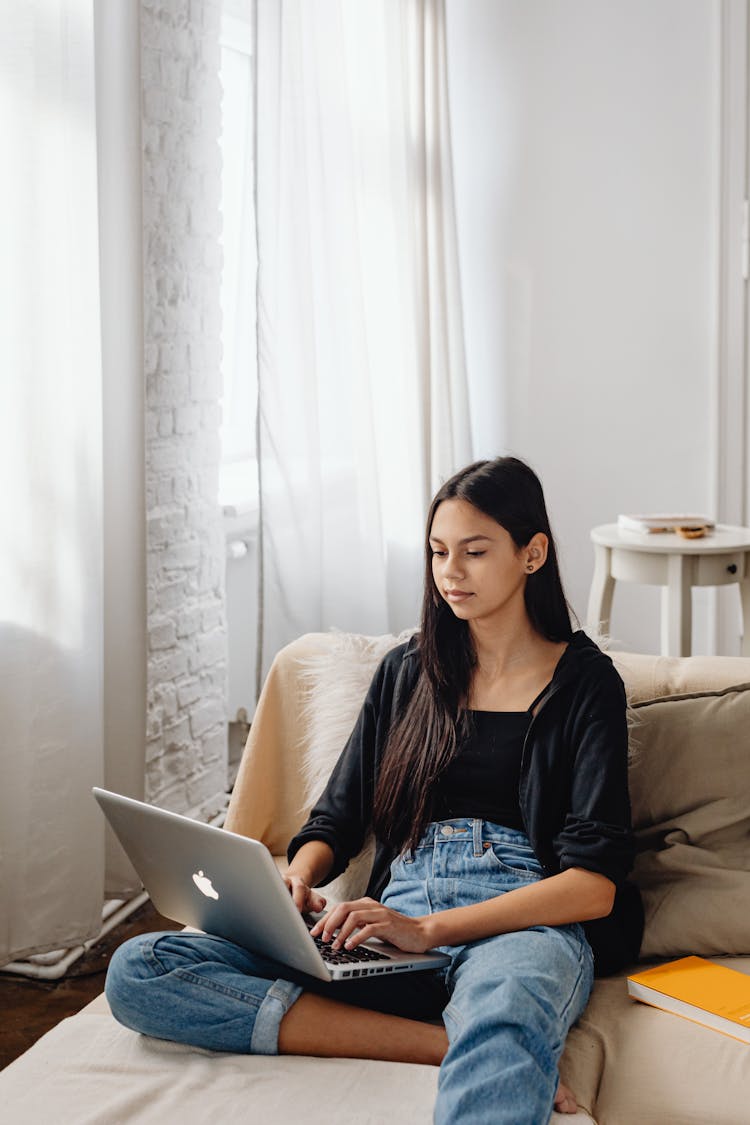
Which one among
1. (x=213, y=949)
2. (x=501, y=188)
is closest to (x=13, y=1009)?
(x=213, y=949)

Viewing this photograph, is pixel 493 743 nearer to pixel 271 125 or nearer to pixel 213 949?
pixel 213 949

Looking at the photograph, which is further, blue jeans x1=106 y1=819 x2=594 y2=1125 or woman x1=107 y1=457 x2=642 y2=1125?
woman x1=107 y1=457 x2=642 y2=1125

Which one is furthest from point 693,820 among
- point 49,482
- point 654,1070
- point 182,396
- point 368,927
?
point 182,396

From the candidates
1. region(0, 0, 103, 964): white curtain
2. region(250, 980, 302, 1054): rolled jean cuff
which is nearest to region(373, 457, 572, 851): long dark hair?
region(250, 980, 302, 1054): rolled jean cuff

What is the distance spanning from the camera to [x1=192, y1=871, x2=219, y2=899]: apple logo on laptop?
1346 millimetres

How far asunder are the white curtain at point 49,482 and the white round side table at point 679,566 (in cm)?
135

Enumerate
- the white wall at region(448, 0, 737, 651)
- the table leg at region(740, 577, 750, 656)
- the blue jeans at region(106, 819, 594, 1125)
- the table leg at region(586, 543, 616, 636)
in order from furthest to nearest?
the white wall at region(448, 0, 737, 651) < the table leg at region(586, 543, 616, 636) < the table leg at region(740, 577, 750, 656) < the blue jeans at region(106, 819, 594, 1125)

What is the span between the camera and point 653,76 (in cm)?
370

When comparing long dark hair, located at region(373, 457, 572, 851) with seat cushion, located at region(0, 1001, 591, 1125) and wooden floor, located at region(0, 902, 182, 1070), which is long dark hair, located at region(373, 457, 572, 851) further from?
wooden floor, located at region(0, 902, 182, 1070)

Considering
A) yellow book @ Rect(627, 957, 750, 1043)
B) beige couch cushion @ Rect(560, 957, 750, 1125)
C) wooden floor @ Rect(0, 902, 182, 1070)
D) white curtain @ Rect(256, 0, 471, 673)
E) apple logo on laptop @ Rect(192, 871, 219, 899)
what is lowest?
wooden floor @ Rect(0, 902, 182, 1070)

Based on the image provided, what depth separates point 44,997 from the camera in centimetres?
217

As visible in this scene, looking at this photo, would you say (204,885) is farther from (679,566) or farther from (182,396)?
(679,566)

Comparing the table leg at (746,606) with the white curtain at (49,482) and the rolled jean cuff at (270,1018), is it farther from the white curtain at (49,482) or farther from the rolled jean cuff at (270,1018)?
the rolled jean cuff at (270,1018)

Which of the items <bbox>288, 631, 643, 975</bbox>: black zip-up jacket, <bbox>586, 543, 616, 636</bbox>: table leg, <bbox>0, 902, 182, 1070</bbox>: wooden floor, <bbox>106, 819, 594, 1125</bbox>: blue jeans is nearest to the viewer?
<bbox>106, 819, 594, 1125</bbox>: blue jeans
